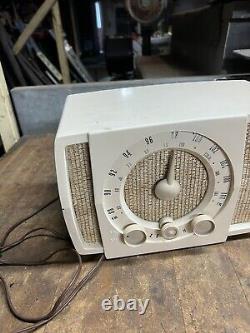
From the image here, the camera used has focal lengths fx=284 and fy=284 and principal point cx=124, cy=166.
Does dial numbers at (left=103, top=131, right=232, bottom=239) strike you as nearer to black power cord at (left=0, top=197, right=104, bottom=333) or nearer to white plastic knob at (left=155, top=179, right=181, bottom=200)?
white plastic knob at (left=155, top=179, right=181, bottom=200)

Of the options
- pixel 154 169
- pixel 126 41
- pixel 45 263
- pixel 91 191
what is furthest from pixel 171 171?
pixel 126 41

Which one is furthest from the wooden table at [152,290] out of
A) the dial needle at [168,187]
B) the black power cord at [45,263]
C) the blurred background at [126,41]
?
the blurred background at [126,41]

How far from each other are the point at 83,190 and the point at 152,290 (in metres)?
0.20

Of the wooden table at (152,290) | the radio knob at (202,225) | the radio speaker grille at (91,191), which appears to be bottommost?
the wooden table at (152,290)

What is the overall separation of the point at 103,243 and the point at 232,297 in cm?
22

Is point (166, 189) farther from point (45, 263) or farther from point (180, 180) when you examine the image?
point (45, 263)

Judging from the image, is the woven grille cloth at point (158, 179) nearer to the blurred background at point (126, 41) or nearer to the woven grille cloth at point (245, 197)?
the woven grille cloth at point (245, 197)

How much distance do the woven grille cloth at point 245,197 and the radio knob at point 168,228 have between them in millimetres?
121

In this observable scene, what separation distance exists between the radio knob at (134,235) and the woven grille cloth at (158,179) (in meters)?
0.02

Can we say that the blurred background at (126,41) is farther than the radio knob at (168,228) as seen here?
Yes

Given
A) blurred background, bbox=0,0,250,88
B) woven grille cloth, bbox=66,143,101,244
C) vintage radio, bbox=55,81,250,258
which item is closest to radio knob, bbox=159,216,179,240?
vintage radio, bbox=55,81,250,258

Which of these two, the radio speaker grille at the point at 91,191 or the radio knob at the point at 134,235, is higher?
the radio speaker grille at the point at 91,191

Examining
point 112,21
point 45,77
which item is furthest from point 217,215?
point 112,21

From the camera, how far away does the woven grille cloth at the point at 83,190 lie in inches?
15.9
